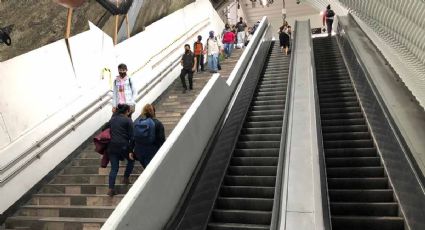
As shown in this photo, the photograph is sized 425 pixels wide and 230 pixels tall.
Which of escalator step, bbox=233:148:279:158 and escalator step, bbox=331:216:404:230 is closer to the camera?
escalator step, bbox=331:216:404:230

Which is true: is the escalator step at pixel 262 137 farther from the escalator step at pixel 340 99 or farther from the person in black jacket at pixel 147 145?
the escalator step at pixel 340 99

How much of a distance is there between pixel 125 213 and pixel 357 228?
2.17 meters

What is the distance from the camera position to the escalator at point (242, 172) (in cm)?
447

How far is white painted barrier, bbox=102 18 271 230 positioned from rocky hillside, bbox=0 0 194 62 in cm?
283

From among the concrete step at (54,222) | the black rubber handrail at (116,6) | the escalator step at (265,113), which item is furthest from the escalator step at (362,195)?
the black rubber handrail at (116,6)

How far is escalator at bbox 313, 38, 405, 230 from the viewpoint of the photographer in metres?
4.23

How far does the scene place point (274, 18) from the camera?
110 ft

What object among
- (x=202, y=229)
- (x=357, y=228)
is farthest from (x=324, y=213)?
(x=202, y=229)

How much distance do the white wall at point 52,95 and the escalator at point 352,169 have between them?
3.95 meters

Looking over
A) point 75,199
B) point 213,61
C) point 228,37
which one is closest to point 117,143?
point 75,199

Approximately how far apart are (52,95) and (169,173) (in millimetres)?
3438

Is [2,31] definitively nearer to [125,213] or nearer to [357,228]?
[125,213]

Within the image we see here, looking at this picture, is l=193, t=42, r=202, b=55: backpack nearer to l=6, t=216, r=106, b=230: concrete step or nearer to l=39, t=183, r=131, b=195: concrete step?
l=39, t=183, r=131, b=195: concrete step

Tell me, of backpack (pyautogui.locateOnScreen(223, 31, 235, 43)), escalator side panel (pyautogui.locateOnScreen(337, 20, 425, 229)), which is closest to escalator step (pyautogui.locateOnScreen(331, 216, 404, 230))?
escalator side panel (pyautogui.locateOnScreen(337, 20, 425, 229))
